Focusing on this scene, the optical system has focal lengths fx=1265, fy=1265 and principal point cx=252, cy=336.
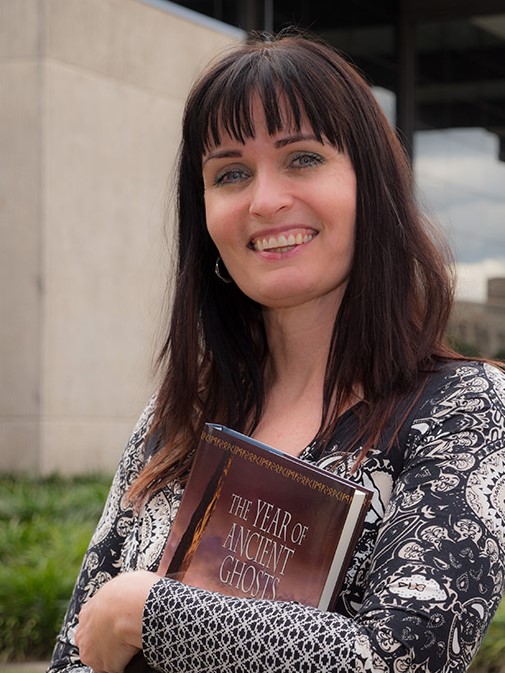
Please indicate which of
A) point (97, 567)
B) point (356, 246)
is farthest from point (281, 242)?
point (97, 567)

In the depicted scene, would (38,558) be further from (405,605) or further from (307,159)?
(405,605)

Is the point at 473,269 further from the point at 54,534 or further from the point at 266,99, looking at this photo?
the point at 266,99

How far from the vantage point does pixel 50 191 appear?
47.8ft

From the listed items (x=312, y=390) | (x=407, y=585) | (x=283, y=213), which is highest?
(x=283, y=213)

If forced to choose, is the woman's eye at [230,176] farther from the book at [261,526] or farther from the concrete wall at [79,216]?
the concrete wall at [79,216]

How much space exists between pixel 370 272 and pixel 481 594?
664 mm

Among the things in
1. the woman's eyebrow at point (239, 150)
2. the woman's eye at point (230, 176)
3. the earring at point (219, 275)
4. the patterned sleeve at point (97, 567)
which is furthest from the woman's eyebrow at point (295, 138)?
the patterned sleeve at point (97, 567)

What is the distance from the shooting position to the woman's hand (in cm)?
202

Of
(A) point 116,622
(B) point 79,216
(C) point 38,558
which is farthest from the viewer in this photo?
(B) point 79,216

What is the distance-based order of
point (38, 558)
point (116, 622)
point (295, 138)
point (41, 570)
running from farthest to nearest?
point (38, 558)
point (41, 570)
point (295, 138)
point (116, 622)

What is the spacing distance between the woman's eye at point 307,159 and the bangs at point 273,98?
34 millimetres

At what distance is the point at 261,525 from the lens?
6.71 ft

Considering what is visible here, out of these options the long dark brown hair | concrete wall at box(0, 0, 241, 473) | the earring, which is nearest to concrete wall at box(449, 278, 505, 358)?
concrete wall at box(0, 0, 241, 473)

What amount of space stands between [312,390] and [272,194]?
0.39m
